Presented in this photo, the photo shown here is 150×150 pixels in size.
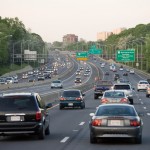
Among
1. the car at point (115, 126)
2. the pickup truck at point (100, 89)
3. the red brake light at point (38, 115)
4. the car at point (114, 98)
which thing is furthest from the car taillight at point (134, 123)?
the pickup truck at point (100, 89)

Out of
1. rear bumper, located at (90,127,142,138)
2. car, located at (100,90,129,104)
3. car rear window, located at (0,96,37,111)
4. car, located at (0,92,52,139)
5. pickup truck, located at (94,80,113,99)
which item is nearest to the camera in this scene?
rear bumper, located at (90,127,142,138)

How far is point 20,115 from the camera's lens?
65.8 ft

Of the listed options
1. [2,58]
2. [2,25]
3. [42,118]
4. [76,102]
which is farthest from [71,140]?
[2,25]

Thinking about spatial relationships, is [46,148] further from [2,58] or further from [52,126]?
[2,58]

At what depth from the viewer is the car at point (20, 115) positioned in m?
20.0

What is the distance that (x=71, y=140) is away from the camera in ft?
68.6

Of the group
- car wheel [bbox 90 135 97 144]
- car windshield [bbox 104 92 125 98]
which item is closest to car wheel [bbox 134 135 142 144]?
car wheel [bbox 90 135 97 144]

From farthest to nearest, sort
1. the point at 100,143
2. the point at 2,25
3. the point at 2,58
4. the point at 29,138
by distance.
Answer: the point at 2,25 → the point at 2,58 → the point at 29,138 → the point at 100,143

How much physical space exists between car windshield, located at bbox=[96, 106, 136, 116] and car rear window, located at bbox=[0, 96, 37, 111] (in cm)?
214

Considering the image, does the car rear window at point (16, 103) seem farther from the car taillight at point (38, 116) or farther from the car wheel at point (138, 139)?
the car wheel at point (138, 139)

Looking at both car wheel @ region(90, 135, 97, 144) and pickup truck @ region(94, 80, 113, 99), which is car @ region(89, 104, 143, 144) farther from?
pickup truck @ region(94, 80, 113, 99)

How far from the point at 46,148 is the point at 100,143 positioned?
206cm

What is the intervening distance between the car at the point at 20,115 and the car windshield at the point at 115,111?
6.50 ft

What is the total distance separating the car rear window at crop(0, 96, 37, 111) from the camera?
2027cm
